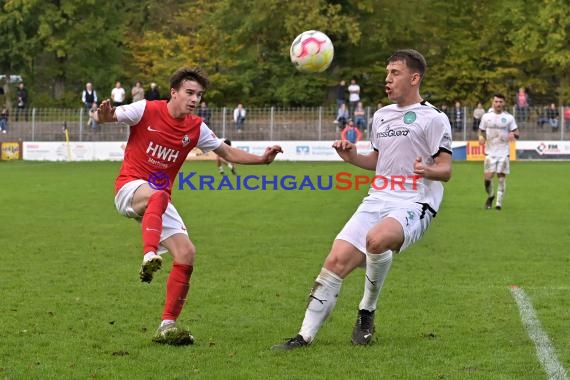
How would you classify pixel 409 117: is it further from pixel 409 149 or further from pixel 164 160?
pixel 164 160

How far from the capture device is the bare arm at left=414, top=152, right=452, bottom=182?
6.53 metres

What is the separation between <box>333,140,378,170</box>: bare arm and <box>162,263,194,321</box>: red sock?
1411mm

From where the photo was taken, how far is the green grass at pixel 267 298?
20.3 ft

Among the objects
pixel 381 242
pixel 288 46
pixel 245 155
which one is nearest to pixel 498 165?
pixel 245 155

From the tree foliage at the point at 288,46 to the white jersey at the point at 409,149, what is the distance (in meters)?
43.4

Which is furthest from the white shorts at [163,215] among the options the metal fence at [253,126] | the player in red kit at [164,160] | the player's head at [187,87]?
the metal fence at [253,126]

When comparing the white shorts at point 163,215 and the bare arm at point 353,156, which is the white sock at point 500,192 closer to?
the bare arm at point 353,156

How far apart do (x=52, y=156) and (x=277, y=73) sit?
18.4 metres

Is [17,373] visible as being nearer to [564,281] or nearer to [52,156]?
[564,281]

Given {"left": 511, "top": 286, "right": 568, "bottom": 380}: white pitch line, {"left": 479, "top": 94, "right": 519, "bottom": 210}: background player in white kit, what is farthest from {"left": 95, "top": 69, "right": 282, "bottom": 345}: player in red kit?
{"left": 479, "top": 94, "right": 519, "bottom": 210}: background player in white kit

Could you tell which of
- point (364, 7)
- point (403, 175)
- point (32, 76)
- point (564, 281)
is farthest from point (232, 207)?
point (32, 76)

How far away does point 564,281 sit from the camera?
9.69 metres

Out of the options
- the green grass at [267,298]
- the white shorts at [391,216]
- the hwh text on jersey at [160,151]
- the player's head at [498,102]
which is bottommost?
the green grass at [267,298]

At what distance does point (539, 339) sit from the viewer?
6.86m
